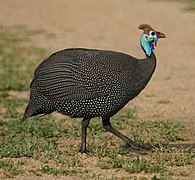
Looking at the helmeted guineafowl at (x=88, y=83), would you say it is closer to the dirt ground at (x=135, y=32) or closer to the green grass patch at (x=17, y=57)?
the dirt ground at (x=135, y=32)

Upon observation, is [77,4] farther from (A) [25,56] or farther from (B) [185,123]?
(B) [185,123]

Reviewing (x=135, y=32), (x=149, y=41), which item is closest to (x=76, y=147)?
(x=149, y=41)

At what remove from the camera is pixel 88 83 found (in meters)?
6.78

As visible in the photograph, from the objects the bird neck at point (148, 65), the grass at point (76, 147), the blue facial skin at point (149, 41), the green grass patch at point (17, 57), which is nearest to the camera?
the grass at point (76, 147)

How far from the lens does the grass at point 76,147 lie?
632cm

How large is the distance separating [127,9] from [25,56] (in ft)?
14.1

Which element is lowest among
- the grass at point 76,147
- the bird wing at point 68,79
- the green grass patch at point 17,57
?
the grass at point 76,147

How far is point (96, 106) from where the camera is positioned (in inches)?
268

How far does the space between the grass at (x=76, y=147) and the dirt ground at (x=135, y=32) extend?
1.29 feet

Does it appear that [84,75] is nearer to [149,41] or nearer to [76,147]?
[149,41]

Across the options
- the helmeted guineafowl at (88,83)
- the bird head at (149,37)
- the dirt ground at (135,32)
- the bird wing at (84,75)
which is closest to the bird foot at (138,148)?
the helmeted guineafowl at (88,83)

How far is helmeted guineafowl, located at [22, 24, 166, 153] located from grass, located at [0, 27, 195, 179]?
29 cm

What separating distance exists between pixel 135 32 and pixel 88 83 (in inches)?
308

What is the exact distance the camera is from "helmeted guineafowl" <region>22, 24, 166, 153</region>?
678cm
